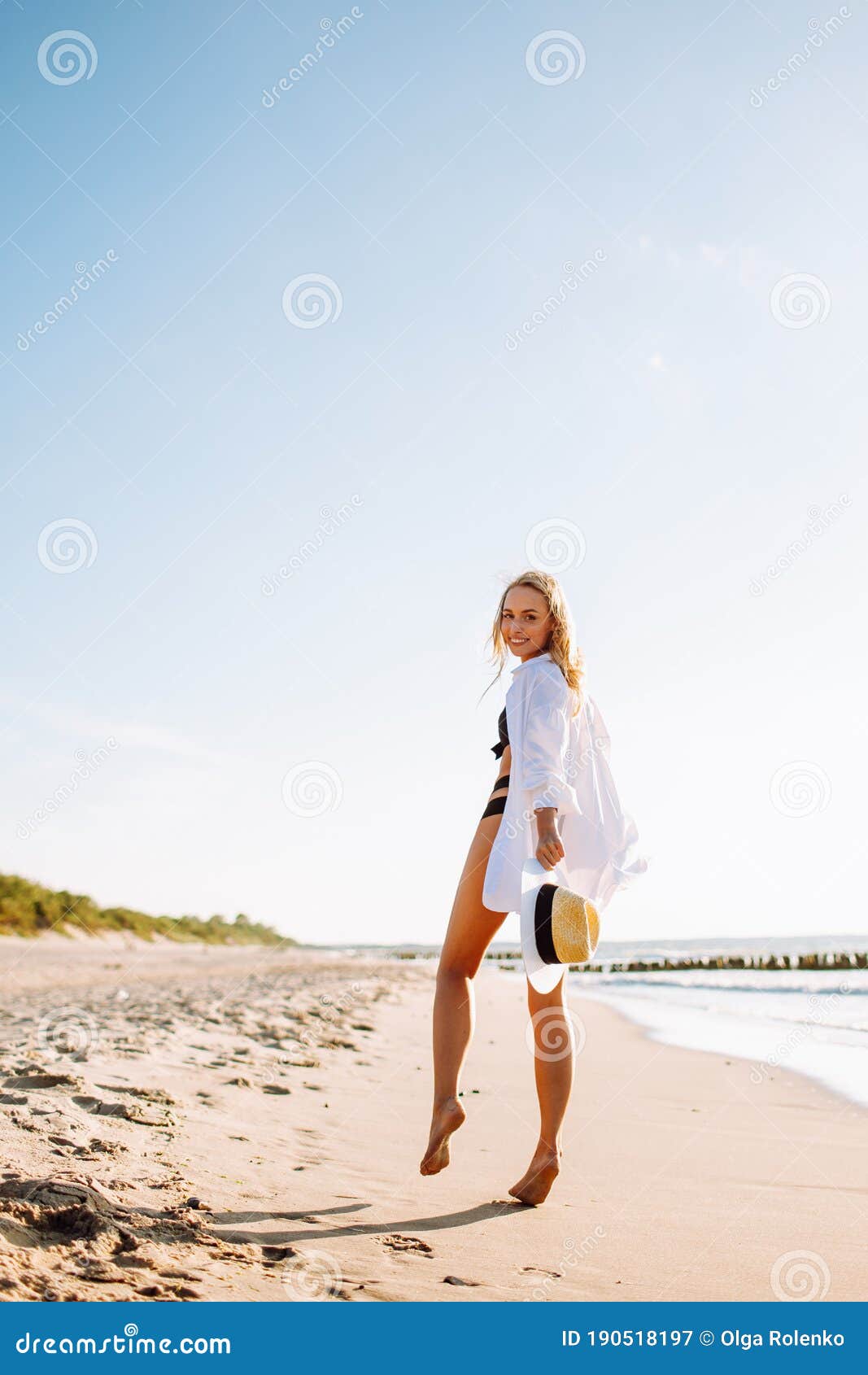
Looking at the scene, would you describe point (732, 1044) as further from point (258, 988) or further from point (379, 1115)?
point (258, 988)

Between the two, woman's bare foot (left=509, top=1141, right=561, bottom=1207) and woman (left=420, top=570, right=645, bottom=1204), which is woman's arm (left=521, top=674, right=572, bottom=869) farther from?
woman's bare foot (left=509, top=1141, right=561, bottom=1207)

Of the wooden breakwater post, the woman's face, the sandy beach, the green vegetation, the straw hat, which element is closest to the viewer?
the sandy beach

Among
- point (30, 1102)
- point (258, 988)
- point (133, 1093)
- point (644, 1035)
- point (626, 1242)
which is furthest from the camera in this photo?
point (258, 988)

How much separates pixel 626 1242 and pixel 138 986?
1326cm

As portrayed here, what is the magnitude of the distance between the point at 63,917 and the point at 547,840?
3508cm

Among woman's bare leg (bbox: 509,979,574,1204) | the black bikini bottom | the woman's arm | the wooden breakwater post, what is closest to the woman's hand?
the woman's arm

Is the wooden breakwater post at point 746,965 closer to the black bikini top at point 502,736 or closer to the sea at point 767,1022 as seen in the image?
the sea at point 767,1022

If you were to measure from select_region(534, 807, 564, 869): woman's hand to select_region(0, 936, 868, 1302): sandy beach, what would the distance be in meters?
1.06

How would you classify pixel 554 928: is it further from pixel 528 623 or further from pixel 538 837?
pixel 528 623

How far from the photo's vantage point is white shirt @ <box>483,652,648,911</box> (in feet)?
10.4

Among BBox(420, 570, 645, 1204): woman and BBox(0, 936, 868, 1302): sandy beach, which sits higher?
BBox(420, 570, 645, 1204): woman

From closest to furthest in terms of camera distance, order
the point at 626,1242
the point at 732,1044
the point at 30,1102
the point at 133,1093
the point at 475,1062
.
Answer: the point at 626,1242 < the point at 30,1102 < the point at 133,1093 < the point at 475,1062 < the point at 732,1044

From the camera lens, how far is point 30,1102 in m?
3.60
